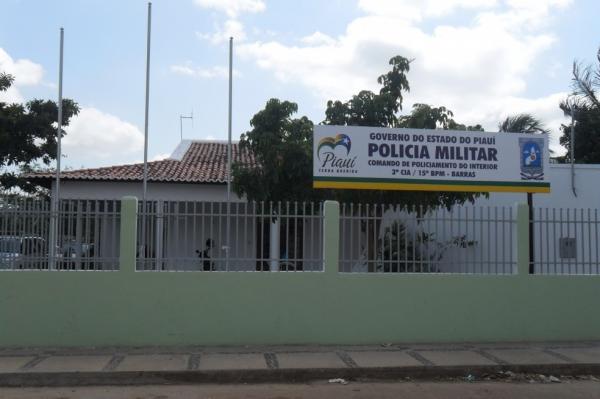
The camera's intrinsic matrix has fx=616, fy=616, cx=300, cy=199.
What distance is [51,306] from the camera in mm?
8555

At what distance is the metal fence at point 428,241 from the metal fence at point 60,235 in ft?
11.1

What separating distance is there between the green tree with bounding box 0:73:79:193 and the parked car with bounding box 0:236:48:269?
1228 cm

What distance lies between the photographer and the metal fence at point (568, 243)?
9508 millimetres

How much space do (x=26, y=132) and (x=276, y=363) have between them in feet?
51.9

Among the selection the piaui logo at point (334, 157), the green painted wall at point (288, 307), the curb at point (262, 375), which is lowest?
the curb at point (262, 375)

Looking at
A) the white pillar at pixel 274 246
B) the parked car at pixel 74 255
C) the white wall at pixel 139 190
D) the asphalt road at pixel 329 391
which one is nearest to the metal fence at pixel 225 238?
the white pillar at pixel 274 246

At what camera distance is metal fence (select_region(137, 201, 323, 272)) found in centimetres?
882

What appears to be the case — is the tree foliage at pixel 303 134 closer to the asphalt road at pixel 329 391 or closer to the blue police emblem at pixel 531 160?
the blue police emblem at pixel 531 160

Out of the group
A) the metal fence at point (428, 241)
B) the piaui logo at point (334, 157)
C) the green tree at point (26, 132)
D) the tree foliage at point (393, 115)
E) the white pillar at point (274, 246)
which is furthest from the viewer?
the green tree at point (26, 132)

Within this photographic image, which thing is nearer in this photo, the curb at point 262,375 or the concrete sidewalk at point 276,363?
the curb at point 262,375

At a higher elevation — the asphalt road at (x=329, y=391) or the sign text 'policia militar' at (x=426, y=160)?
the sign text 'policia militar' at (x=426, y=160)

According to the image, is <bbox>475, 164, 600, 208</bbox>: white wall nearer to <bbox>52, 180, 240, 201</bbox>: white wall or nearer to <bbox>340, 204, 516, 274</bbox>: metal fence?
<bbox>340, 204, 516, 274</bbox>: metal fence

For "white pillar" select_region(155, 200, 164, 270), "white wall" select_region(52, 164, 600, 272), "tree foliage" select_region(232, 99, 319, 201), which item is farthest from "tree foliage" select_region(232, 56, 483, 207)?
"white pillar" select_region(155, 200, 164, 270)

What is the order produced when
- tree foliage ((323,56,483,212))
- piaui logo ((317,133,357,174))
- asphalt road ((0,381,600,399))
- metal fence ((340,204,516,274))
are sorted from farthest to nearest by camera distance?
tree foliage ((323,56,483,212)) → piaui logo ((317,133,357,174)) → metal fence ((340,204,516,274)) → asphalt road ((0,381,600,399))
